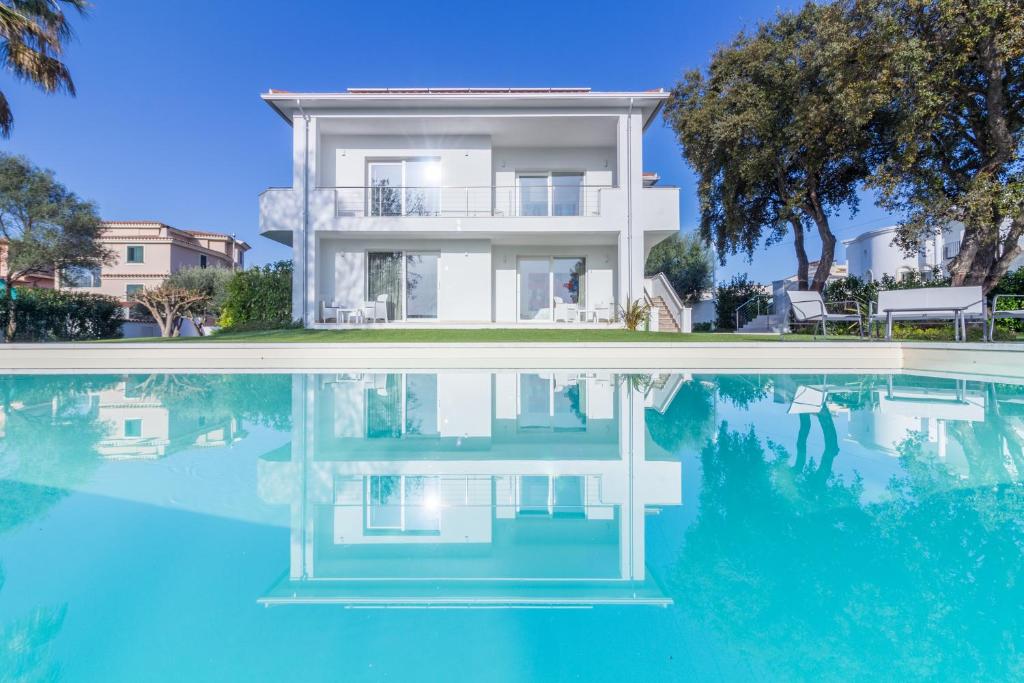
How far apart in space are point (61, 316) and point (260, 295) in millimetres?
8102

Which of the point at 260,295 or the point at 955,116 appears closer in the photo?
the point at 955,116

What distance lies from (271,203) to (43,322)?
1011 centimetres

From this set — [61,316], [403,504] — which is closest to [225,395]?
[403,504]

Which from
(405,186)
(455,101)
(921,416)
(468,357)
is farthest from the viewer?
(405,186)

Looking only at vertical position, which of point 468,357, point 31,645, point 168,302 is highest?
point 168,302

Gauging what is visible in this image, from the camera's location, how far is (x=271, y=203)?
1423 cm

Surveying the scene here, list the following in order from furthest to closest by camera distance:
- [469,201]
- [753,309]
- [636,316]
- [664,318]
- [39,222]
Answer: [753,309] < [39,222] < [664,318] < [469,201] < [636,316]

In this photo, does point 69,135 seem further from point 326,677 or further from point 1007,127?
point 1007,127

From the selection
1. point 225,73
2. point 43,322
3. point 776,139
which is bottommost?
point 43,322

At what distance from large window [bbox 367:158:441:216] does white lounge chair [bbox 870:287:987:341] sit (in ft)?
38.2

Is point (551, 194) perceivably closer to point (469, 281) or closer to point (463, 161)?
point (463, 161)

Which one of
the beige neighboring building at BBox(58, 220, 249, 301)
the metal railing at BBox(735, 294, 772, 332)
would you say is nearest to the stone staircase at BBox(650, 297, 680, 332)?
the metal railing at BBox(735, 294, 772, 332)

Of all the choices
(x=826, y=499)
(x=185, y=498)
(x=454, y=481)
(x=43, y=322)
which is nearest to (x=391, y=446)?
(x=454, y=481)

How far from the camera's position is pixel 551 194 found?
15828 mm
